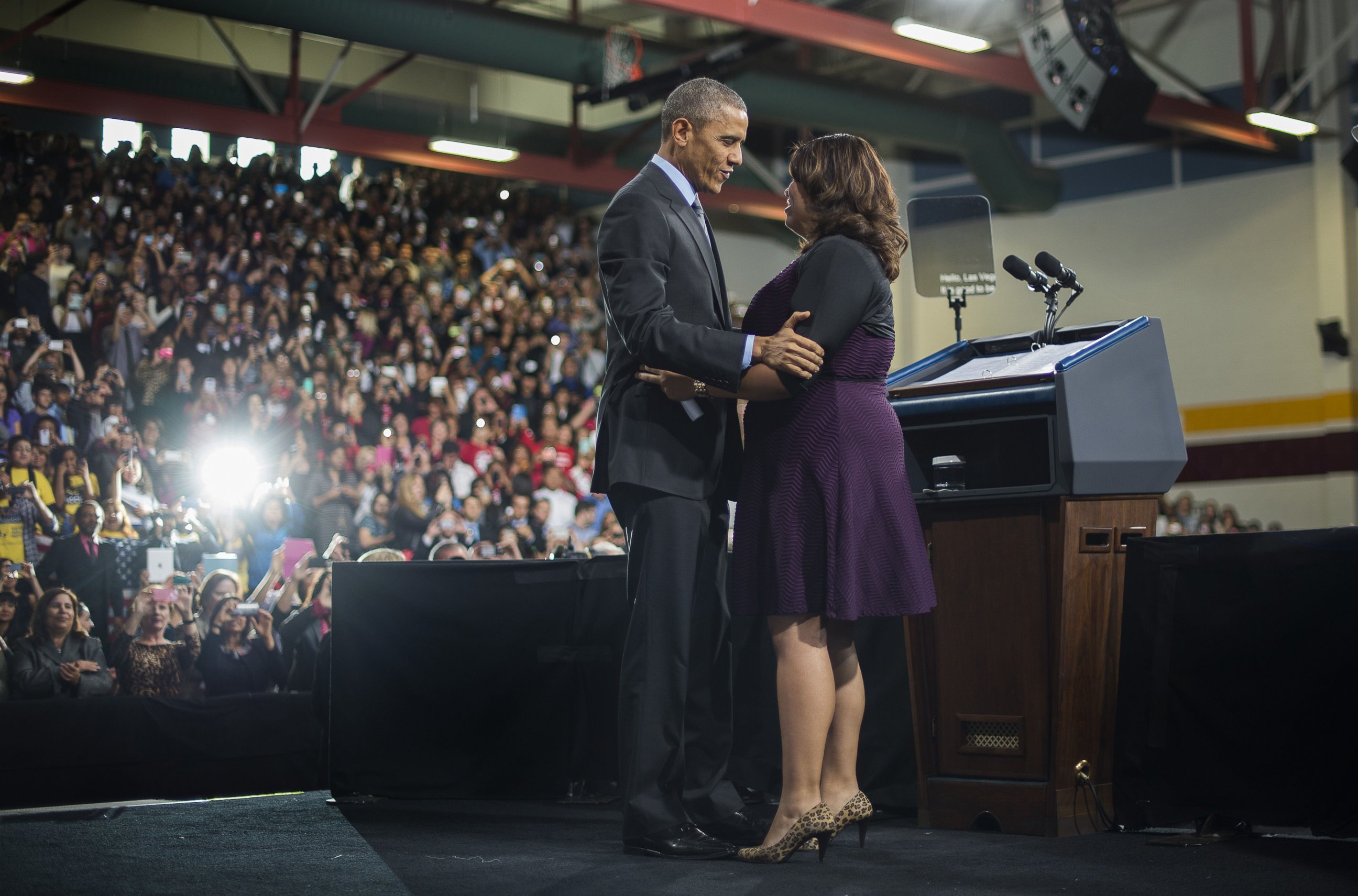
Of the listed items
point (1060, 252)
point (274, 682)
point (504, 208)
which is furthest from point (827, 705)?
A: point (1060, 252)

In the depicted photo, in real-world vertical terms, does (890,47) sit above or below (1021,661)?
above

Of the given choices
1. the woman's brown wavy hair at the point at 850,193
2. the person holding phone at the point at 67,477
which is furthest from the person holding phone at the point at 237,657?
the woman's brown wavy hair at the point at 850,193

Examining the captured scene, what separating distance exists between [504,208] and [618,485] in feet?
29.0

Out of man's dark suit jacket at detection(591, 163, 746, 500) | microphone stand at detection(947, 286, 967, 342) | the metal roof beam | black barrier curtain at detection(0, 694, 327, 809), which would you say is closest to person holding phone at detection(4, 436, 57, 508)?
black barrier curtain at detection(0, 694, 327, 809)

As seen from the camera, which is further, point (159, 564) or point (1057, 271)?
point (159, 564)

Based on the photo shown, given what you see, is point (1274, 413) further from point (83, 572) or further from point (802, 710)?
point (802, 710)

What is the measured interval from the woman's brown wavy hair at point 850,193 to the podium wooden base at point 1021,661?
648 millimetres

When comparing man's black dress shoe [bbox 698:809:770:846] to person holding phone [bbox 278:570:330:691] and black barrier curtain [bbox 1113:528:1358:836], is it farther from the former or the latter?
person holding phone [bbox 278:570:330:691]

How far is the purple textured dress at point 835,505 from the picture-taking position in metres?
2.20

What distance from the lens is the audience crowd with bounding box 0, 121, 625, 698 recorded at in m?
5.36

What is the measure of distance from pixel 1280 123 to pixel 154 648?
9.26 meters

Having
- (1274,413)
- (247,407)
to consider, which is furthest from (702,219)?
(1274,413)

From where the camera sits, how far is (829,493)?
221 cm

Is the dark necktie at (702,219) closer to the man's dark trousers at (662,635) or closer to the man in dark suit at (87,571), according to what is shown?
the man's dark trousers at (662,635)
